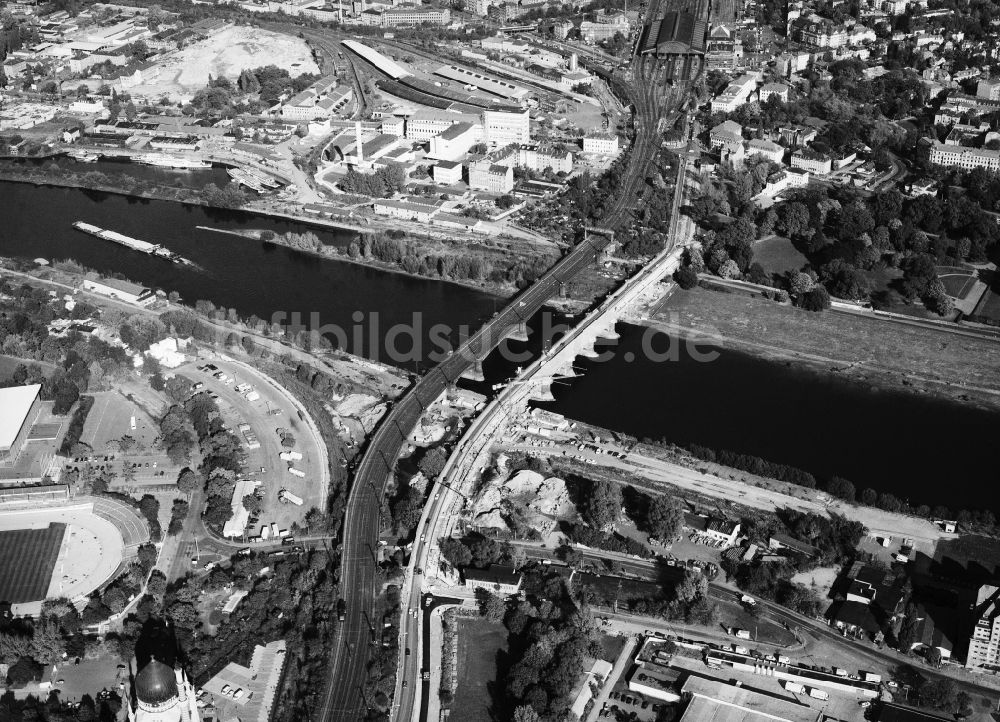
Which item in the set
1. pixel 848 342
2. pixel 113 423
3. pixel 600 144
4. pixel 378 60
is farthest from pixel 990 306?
pixel 378 60

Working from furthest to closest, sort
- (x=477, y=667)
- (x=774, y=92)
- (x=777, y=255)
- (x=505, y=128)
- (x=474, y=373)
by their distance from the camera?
(x=774, y=92) → (x=505, y=128) → (x=777, y=255) → (x=474, y=373) → (x=477, y=667)

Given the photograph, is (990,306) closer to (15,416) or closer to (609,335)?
(609,335)

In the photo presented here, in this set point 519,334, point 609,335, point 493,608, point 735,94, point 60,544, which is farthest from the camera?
point 735,94

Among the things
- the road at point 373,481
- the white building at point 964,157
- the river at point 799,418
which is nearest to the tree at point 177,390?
the road at point 373,481

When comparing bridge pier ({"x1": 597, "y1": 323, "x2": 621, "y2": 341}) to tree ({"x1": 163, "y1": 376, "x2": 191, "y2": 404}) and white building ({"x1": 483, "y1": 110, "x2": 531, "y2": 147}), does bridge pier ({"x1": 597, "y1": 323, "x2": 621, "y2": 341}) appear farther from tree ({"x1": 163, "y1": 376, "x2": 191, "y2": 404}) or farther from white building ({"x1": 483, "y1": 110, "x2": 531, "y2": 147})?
white building ({"x1": 483, "y1": 110, "x2": 531, "y2": 147})

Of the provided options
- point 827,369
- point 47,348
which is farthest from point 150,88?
point 827,369

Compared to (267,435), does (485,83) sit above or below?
above

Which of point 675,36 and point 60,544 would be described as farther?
point 675,36
